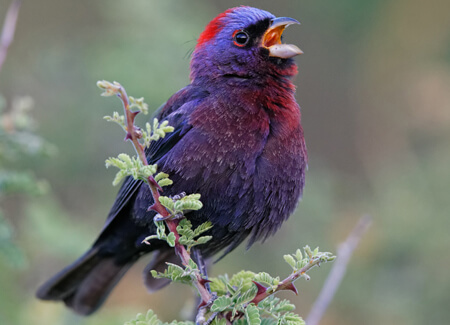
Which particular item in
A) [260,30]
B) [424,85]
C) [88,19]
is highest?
[88,19]

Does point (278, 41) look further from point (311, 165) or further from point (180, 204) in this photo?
point (311, 165)

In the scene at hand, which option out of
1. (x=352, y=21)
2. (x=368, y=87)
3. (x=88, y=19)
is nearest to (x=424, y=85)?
(x=368, y=87)

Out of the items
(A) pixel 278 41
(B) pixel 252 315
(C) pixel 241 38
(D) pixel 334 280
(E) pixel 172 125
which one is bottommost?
(D) pixel 334 280

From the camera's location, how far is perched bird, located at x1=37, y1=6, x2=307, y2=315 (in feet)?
12.1

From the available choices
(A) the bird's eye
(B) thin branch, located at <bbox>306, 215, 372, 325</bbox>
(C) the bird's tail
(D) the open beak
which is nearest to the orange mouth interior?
(D) the open beak

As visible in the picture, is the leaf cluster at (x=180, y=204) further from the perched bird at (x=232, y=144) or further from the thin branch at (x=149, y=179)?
the perched bird at (x=232, y=144)

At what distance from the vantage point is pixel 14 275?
470cm

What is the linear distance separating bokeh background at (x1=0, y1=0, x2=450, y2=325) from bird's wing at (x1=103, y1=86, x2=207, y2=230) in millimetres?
832

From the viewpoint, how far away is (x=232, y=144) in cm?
367

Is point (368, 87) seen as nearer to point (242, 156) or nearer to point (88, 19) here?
point (88, 19)

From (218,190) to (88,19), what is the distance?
6012mm

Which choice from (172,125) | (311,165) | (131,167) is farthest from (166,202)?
(311,165)

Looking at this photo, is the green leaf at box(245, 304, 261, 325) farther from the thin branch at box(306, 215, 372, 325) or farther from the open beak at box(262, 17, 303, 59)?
the open beak at box(262, 17, 303, 59)

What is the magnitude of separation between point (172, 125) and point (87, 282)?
4.83ft
